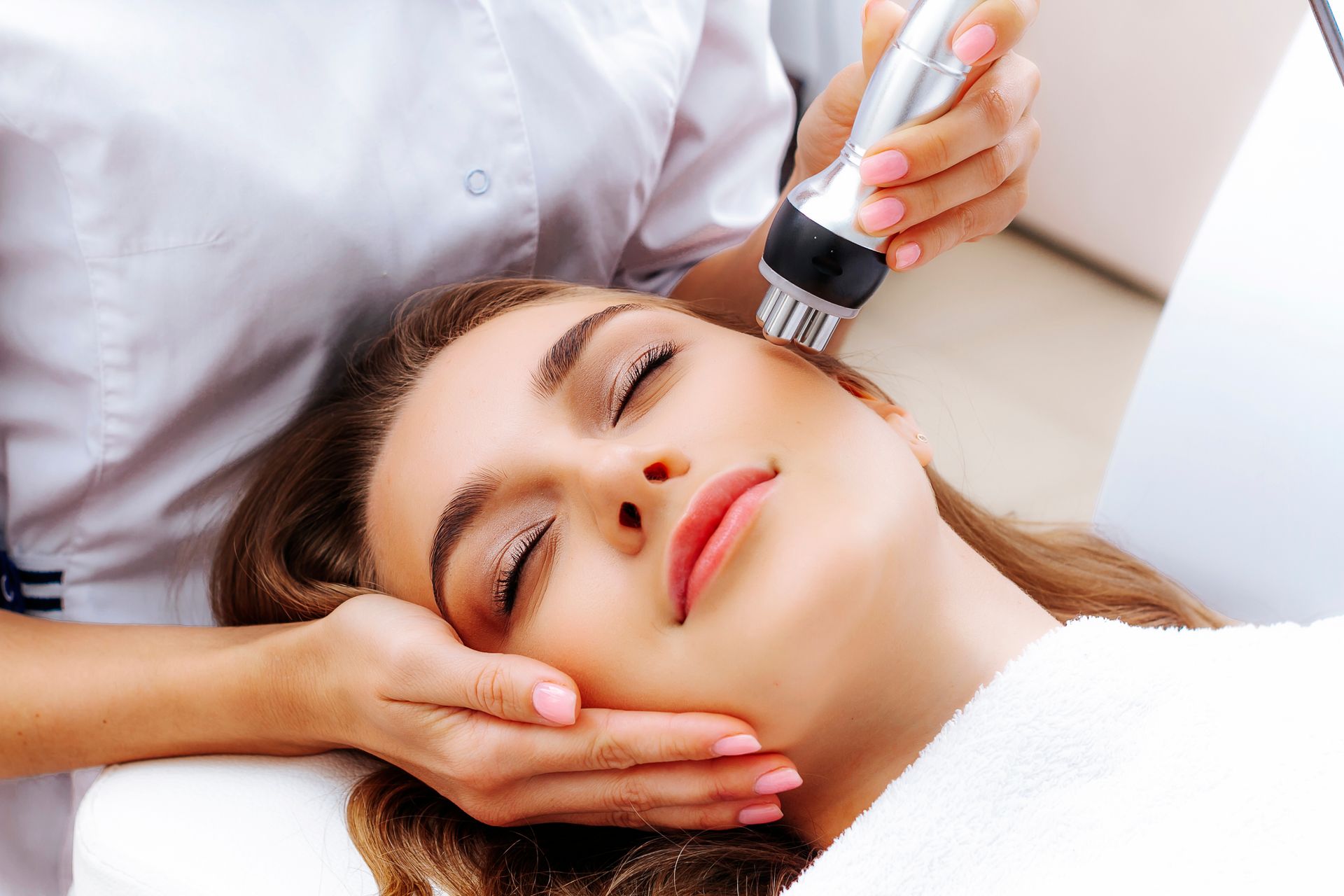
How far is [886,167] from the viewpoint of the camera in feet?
2.57

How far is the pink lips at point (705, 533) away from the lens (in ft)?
2.64

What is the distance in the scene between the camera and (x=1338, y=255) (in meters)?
1.17

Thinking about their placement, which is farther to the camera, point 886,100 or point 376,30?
point 376,30

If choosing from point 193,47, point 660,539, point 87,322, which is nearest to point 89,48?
point 193,47

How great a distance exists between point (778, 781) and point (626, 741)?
0.12 m

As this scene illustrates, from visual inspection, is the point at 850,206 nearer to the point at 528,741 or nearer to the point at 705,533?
the point at 705,533

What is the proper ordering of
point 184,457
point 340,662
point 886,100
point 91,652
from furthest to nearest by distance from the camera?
point 184,457 → point 91,652 → point 340,662 → point 886,100

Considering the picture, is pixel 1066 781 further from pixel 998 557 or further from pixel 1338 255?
pixel 1338 255

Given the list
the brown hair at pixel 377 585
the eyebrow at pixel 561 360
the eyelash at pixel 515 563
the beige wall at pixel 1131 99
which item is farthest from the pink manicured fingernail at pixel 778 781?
the beige wall at pixel 1131 99

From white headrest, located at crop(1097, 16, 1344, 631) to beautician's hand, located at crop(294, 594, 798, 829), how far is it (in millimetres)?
700

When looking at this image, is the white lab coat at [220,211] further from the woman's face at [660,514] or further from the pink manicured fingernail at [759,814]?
the pink manicured fingernail at [759,814]

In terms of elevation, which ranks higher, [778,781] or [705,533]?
[705,533]

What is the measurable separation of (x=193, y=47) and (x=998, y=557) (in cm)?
100

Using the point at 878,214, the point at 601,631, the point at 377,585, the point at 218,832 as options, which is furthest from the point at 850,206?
the point at 218,832
